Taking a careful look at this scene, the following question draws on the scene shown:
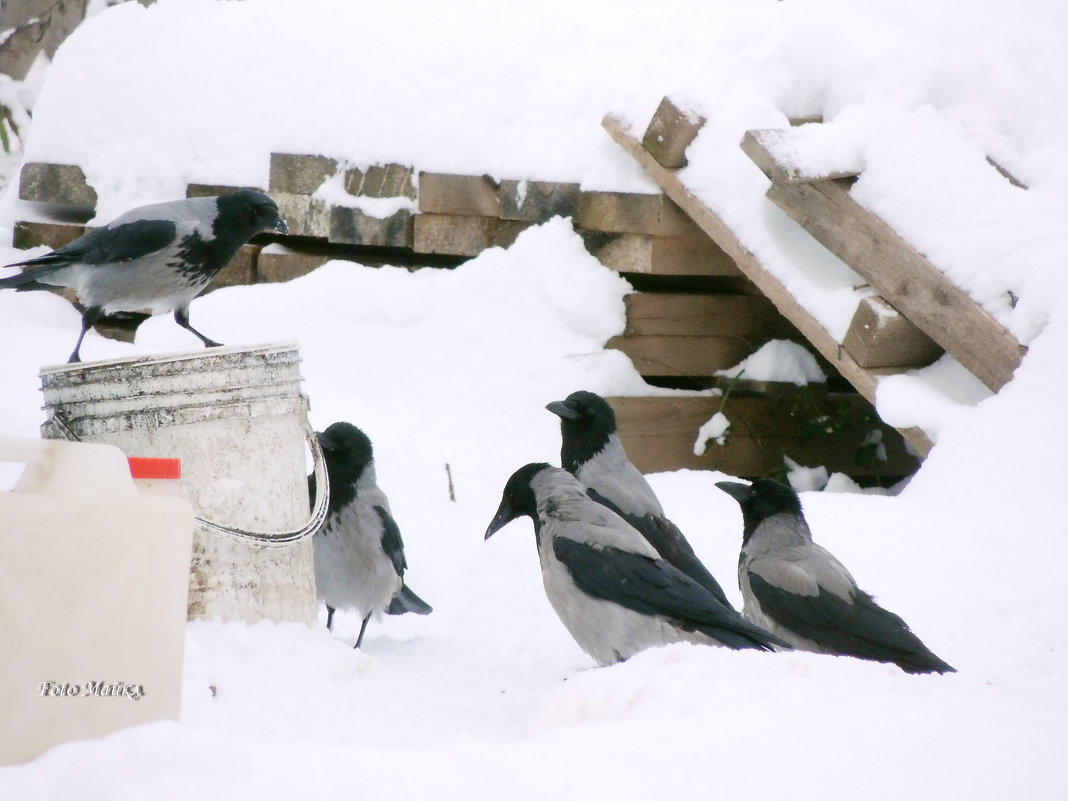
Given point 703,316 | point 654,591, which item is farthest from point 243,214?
point 703,316

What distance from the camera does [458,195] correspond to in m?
5.83

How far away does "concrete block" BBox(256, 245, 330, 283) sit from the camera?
605cm

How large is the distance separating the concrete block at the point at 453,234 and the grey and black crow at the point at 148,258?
1.47 metres

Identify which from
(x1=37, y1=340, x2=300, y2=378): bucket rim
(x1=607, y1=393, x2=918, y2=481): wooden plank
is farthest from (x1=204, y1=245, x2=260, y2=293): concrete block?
(x1=37, y1=340, x2=300, y2=378): bucket rim

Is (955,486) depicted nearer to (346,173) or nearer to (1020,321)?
(1020,321)

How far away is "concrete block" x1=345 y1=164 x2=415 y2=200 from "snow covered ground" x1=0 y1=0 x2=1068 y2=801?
6 cm

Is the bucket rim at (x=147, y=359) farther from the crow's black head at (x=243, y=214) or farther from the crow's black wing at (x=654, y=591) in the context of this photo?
the crow's black head at (x=243, y=214)

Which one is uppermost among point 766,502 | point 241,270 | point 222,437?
point 222,437

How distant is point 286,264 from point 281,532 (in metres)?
2.96

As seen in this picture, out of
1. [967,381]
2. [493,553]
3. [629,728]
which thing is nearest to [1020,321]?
[967,381]

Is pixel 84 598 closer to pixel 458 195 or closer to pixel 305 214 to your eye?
pixel 458 195

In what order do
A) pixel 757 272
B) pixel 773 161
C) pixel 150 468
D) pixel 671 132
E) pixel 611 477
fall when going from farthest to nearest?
pixel 671 132 → pixel 757 272 → pixel 773 161 → pixel 611 477 → pixel 150 468

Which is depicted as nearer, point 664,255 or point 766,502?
point 766,502

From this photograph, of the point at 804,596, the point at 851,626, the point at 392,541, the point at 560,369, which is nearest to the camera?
the point at 851,626
